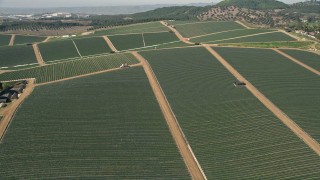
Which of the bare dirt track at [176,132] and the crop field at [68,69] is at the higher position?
the crop field at [68,69]

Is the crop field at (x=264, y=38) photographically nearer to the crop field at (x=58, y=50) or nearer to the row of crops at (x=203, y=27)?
the row of crops at (x=203, y=27)

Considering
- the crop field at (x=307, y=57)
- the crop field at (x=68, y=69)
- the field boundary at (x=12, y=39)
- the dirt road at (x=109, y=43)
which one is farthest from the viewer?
the field boundary at (x=12, y=39)

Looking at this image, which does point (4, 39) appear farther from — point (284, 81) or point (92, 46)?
point (284, 81)

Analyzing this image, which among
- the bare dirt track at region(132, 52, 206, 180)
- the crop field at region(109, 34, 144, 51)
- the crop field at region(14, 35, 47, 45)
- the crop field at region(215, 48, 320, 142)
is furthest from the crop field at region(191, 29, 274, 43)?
the crop field at region(14, 35, 47, 45)

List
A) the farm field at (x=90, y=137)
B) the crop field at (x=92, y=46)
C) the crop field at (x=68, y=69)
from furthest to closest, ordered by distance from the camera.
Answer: the crop field at (x=92, y=46), the crop field at (x=68, y=69), the farm field at (x=90, y=137)

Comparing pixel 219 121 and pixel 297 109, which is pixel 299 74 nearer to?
pixel 297 109

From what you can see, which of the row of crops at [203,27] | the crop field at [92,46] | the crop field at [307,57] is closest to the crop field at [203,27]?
the row of crops at [203,27]
